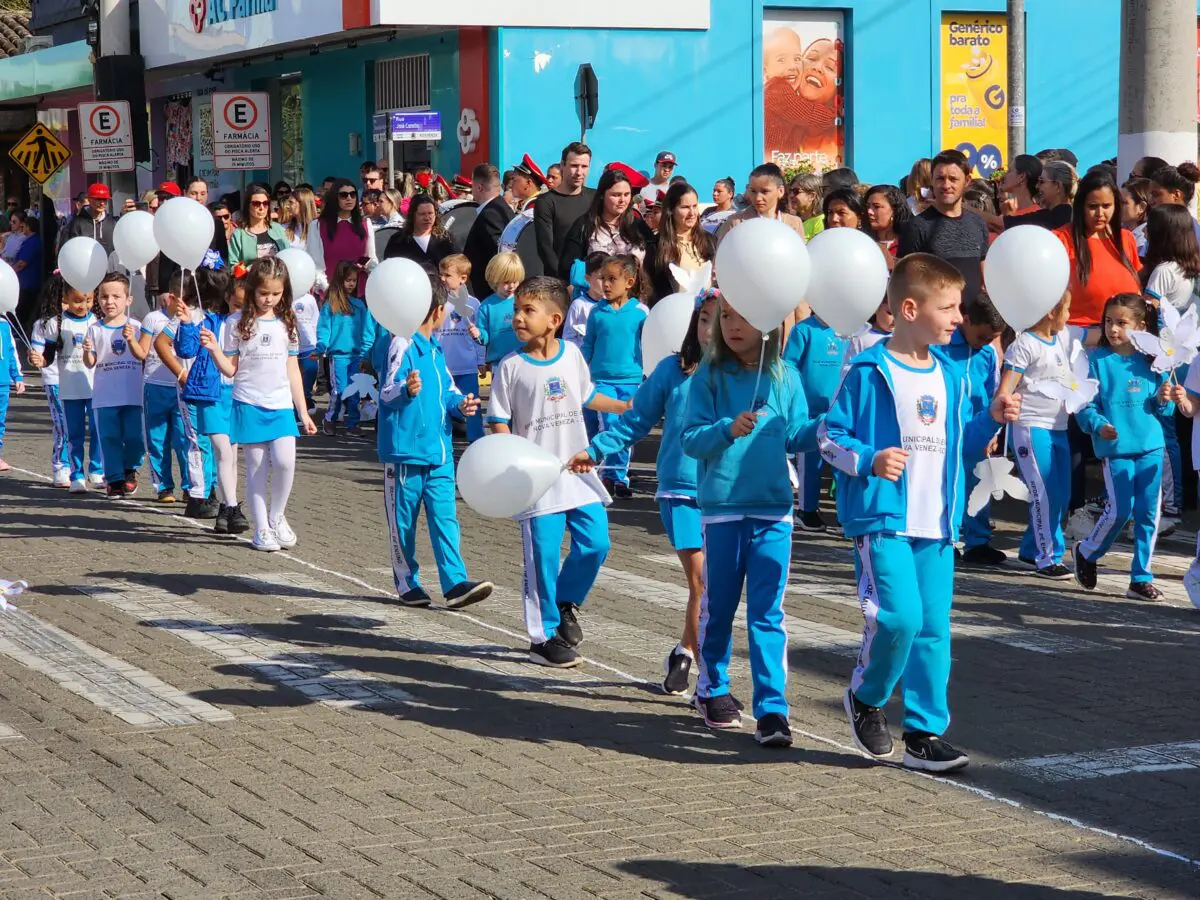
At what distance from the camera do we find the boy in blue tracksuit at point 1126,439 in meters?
10.6

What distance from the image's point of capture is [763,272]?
6898 millimetres

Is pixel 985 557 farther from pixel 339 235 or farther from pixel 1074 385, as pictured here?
pixel 339 235

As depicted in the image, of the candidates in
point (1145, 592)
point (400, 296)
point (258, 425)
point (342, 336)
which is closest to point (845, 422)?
point (400, 296)

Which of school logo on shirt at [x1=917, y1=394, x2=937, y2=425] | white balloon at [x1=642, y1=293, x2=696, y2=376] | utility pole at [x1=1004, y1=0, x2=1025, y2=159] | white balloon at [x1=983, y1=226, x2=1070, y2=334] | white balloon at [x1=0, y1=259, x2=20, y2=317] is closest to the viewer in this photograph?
school logo on shirt at [x1=917, y1=394, x2=937, y2=425]

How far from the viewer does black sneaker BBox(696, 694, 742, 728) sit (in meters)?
7.41

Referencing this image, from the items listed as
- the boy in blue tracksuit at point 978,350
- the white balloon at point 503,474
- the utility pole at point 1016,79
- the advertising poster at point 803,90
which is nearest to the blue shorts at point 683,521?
the white balloon at point 503,474

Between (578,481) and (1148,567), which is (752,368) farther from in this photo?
(1148,567)

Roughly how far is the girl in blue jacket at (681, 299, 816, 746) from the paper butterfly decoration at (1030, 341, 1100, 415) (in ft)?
11.9

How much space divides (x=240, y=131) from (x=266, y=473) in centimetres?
1873

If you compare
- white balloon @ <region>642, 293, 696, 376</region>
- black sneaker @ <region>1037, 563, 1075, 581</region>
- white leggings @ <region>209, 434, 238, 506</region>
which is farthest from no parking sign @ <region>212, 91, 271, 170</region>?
white balloon @ <region>642, 293, 696, 376</region>

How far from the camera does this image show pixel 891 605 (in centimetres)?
668

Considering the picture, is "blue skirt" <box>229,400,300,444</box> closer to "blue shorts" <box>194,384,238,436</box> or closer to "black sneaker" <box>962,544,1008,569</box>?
"blue shorts" <box>194,384,238,436</box>

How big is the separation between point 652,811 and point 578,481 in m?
2.66

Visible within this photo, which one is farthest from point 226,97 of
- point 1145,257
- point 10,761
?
point 10,761
